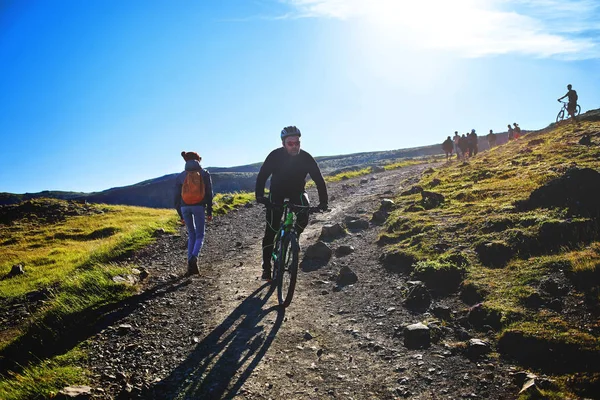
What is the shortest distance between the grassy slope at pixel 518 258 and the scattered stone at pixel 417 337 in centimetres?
101

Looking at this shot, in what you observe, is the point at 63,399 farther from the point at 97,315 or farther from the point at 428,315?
the point at 428,315

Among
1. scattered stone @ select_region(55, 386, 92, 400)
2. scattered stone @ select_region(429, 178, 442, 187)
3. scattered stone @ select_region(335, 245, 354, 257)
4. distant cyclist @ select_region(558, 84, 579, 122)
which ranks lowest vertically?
scattered stone @ select_region(335, 245, 354, 257)

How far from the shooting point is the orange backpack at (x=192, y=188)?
354 inches

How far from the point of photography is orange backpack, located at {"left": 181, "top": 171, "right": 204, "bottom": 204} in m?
9.00

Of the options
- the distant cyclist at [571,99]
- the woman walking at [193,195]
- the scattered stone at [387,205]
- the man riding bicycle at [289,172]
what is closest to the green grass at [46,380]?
the man riding bicycle at [289,172]

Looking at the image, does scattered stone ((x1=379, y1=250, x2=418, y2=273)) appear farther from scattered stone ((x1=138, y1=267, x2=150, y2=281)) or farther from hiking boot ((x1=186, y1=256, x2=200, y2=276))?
scattered stone ((x1=138, y1=267, x2=150, y2=281))

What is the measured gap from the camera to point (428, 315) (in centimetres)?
633

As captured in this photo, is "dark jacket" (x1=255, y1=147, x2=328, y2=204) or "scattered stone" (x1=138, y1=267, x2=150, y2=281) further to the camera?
"scattered stone" (x1=138, y1=267, x2=150, y2=281)

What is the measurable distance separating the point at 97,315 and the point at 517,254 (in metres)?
9.05

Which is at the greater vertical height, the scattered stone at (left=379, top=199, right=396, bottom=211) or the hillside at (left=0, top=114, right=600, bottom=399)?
the scattered stone at (left=379, top=199, right=396, bottom=211)

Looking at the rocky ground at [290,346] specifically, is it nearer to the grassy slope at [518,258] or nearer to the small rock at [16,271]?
the grassy slope at [518,258]

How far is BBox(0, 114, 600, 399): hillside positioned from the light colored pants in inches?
35.1

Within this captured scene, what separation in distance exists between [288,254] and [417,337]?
2.84m

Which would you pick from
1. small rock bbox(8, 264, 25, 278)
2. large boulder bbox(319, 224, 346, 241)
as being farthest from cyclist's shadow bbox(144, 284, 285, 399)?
small rock bbox(8, 264, 25, 278)
